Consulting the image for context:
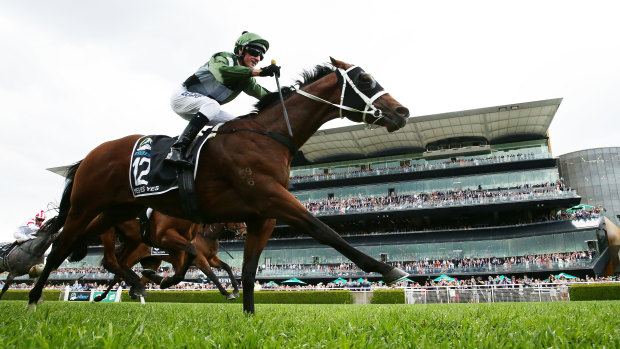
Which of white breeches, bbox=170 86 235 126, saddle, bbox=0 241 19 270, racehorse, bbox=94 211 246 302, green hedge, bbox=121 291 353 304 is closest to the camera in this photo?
white breeches, bbox=170 86 235 126

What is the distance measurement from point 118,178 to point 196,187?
4.21 ft

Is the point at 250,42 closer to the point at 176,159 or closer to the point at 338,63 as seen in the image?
the point at 338,63

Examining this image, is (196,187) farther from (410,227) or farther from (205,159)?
(410,227)

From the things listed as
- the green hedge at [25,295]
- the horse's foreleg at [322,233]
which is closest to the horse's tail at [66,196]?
the horse's foreleg at [322,233]

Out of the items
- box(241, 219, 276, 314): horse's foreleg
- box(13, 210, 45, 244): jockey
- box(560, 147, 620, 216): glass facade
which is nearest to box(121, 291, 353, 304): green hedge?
box(13, 210, 45, 244): jockey

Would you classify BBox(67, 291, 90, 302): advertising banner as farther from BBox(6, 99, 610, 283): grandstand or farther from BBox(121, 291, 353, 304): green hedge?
BBox(6, 99, 610, 283): grandstand

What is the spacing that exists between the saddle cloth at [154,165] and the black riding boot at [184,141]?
0.26 feet

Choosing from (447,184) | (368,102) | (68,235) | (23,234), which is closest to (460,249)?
(447,184)

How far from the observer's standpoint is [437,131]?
150 ft

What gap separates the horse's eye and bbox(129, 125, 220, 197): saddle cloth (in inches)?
67.0

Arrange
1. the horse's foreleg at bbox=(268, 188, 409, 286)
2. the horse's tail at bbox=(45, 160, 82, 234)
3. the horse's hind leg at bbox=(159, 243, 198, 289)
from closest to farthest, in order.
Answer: the horse's foreleg at bbox=(268, 188, 409, 286) < the horse's tail at bbox=(45, 160, 82, 234) < the horse's hind leg at bbox=(159, 243, 198, 289)

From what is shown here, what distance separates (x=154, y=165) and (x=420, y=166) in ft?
140

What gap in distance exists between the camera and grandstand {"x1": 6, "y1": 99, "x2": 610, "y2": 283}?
35812 millimetres

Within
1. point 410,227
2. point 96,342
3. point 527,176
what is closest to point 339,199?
point 410,227
